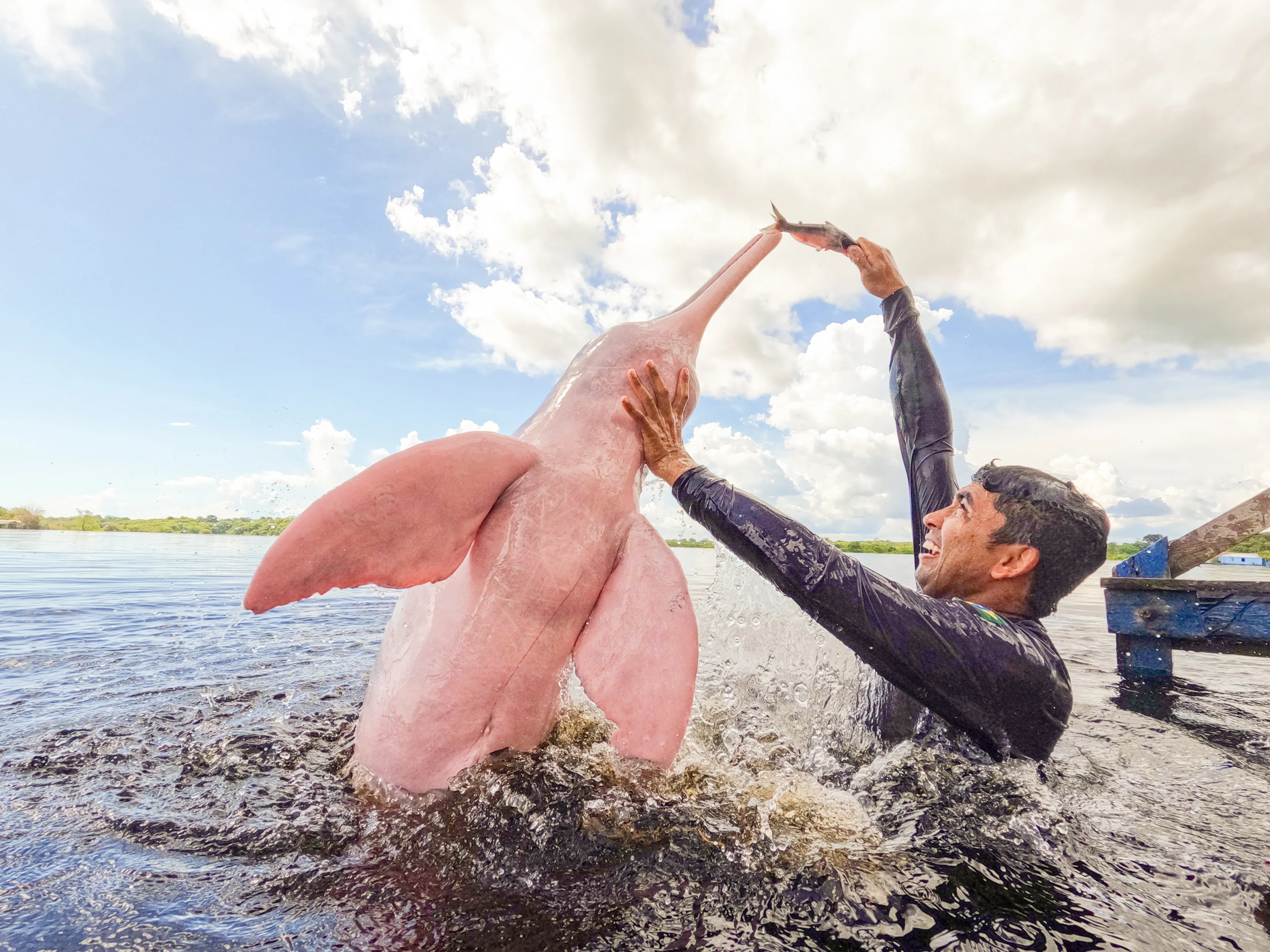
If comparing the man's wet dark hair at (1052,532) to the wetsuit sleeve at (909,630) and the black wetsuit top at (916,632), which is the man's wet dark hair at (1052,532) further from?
the wetsuit sleeve at (909,630)

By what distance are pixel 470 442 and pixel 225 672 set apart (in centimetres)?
352

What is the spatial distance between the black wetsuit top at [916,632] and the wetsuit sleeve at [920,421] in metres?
1.28

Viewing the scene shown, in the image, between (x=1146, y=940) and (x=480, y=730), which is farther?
(x=480, y=730)

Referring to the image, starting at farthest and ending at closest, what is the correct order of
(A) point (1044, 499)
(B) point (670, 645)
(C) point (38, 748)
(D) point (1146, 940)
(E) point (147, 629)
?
1. (E) point (147, 629)
2. (C) point (38, 748)
3. (A) point (1044, 499)
4. (B) point (670, 645)
5. (D) point (1146, 940)

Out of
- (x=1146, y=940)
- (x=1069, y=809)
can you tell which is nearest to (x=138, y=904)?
(x=1146, y=940)

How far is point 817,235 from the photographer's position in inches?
154

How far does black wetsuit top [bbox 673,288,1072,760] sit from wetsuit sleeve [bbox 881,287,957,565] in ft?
4.19

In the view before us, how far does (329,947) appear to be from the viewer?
4.95 ft

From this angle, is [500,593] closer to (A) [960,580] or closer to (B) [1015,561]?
(A) [960,580]

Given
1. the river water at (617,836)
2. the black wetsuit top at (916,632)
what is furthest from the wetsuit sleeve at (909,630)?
the river water at (617,836)

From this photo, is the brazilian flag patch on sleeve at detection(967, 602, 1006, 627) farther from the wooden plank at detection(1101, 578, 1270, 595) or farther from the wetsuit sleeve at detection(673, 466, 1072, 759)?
the wooden plank at detection(1101, 578, 1270, 595)

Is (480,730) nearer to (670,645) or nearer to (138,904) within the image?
(670,645)

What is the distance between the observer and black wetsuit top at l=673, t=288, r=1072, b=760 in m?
2.19

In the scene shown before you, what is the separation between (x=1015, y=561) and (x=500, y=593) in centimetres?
210
